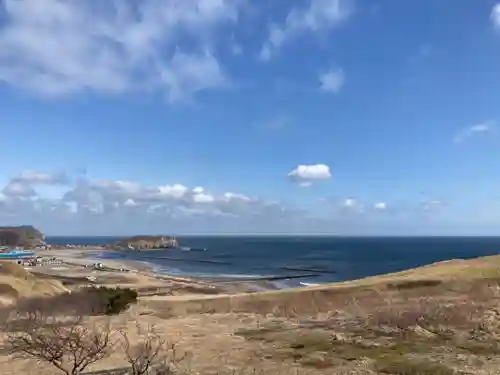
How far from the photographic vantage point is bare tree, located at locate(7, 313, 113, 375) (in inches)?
412

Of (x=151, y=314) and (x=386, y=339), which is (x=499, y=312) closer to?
(x=386, y=339)

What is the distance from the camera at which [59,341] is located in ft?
41.8

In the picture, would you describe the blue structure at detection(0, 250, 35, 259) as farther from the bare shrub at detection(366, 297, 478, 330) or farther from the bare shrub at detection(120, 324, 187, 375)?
the bare shrub at detection(366, 297, 478, 330)

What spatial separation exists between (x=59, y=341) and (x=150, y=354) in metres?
2.54

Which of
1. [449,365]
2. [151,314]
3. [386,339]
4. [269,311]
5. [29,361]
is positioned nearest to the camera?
[449,365]

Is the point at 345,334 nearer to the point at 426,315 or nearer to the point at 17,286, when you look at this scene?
the point at 426,315

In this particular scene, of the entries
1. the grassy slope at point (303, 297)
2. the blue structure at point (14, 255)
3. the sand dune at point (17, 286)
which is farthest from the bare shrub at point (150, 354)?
the blue structure at point (14, 255)

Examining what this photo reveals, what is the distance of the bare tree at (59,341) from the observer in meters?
10.5

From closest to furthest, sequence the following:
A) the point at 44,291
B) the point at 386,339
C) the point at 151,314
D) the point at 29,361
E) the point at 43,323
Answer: the point at 29,361, the point at 386,339, the point at 43,323, the point at 151,314, the point at 44,291

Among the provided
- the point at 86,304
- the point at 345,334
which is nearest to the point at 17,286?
the point at 86,304

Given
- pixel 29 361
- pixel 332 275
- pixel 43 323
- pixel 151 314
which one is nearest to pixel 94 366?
pixel 29 361

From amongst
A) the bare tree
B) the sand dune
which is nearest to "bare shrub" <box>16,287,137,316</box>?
the bare tree

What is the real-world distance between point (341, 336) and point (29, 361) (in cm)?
938

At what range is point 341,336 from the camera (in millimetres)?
16734
